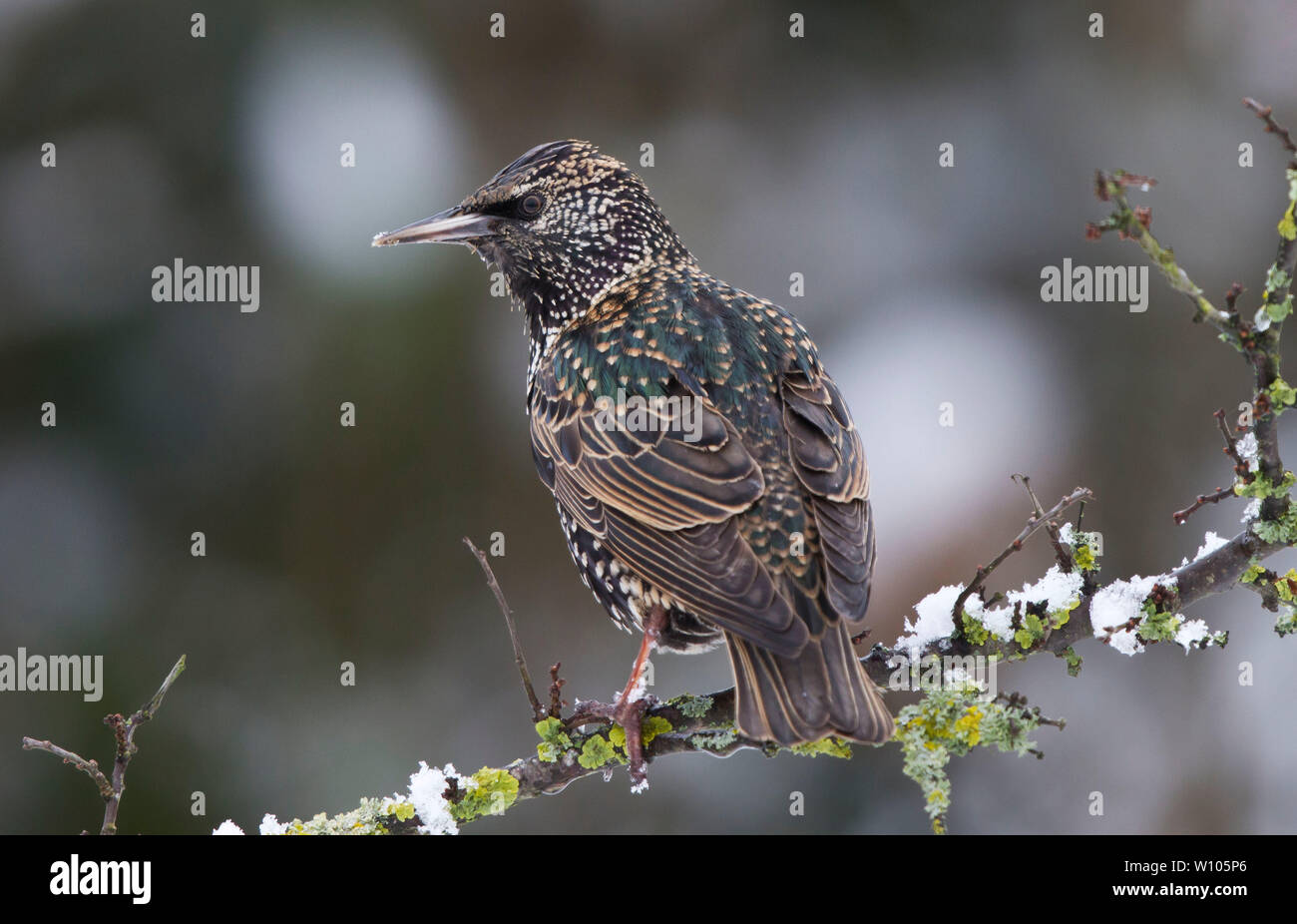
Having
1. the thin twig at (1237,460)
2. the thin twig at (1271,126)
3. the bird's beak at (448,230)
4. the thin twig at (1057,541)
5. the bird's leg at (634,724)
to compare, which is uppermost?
the bird's beak at (448,230)

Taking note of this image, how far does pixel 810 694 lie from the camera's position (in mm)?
2848

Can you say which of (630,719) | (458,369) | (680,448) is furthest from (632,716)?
(458,369)

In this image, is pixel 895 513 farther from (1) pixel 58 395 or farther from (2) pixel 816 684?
(1) pixel 58 395

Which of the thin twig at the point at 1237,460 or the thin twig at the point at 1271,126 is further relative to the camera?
the thin twig at the point at 1237,460

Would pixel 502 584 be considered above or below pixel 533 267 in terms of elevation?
below

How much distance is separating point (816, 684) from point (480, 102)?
4.45m

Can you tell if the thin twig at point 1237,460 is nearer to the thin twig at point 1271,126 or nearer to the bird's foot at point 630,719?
the thin twig at point 1271,126

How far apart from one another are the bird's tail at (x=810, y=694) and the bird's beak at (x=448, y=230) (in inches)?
63.9

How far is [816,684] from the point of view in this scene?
2861mm

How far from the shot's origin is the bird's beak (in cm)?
381

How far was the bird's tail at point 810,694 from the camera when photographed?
279cm

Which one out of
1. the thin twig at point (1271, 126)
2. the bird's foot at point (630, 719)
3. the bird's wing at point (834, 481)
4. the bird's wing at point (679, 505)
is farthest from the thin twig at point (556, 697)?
the thin twig at point (1271, 126)

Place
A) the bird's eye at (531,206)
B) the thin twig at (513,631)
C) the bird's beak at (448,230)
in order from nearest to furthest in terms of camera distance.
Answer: the thin twig at (513,631), the bird's beak at (448,230), the bird's eye at (531,206)

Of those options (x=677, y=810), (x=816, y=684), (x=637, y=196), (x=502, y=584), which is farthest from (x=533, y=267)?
(x=677, y=810)
